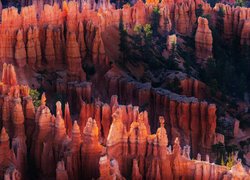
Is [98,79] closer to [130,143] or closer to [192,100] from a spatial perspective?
[192,100]

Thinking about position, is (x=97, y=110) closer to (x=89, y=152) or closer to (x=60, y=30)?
(x=89, y=152)

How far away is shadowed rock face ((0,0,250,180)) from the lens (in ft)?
66.2

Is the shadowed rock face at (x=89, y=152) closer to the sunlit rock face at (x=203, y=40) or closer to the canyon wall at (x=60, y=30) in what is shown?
the canyon wall at (x=60, y=30)

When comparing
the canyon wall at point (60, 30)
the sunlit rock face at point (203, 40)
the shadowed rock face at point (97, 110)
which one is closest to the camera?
the shadowed rock face at point (97, 110)

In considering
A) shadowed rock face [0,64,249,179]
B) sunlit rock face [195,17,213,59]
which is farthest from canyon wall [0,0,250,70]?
shadowed rock face [0,64,249,179]

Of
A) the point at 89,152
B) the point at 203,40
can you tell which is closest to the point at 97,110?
the point at 89,152

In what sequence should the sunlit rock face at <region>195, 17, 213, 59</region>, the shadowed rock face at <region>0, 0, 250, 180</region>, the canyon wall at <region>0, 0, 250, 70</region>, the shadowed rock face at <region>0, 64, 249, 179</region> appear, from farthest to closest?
the sunlit rock face at <region>195, 17, 213, 59</region>, the canyon wall at <region>0, 0, 250, 70</region>, the shadowed rock face at <region>0, 0, 250, 180</region>, the shadowed rock face at <region>0, 64, 249, 179</region>

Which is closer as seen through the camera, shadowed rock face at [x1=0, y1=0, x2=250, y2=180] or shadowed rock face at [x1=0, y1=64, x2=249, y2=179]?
shadowed rock face at [x1=0, y1=64, x2=249, y2=179]

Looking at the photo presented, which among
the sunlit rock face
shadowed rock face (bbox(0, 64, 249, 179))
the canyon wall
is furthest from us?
the sunlit rock face

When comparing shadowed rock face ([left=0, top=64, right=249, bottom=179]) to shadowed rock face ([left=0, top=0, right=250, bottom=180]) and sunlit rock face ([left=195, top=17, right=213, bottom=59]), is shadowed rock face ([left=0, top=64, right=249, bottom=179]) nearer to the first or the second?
shadowed rock face ([left=0, top=0, right=250, bottom=180])

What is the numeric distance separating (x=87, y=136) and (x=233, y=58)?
24.3 meters

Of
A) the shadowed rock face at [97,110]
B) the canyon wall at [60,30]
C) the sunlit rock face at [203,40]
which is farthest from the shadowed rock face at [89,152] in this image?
the sunlit rock face at [203,40]

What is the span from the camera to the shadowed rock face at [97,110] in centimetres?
2017

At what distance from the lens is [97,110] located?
2683cm
